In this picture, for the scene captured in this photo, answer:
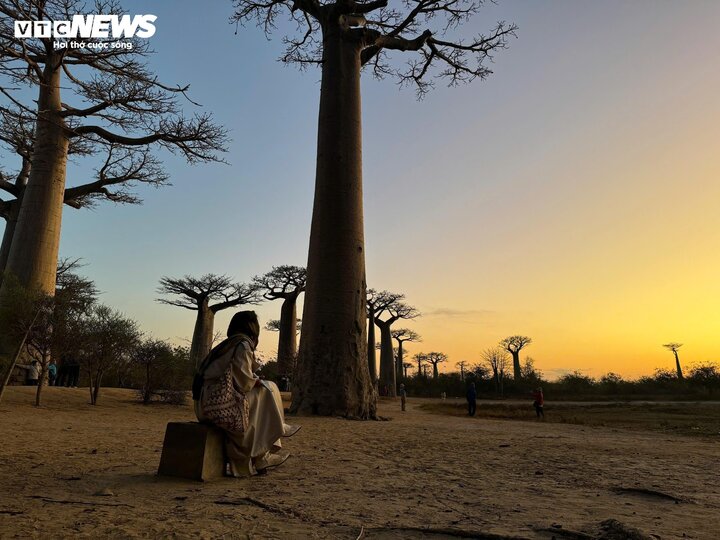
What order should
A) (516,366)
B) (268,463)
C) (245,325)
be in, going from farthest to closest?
(516,366) < (268,463) < (245,325)

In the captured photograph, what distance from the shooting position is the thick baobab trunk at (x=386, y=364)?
34.0 meters

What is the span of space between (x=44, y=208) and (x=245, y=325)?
11056 millimetres

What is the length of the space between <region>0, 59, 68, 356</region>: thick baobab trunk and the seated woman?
971 centimetres

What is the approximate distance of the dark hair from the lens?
332 cm

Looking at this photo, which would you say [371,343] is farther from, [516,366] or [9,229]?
[9,229]

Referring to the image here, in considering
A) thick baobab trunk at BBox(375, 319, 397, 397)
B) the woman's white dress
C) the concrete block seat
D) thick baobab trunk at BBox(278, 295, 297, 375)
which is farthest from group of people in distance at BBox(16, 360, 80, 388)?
thick baobab trunk at BBox(375, 319, 397, 397)

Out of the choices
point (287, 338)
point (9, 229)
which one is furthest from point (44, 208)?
point (287, 338)

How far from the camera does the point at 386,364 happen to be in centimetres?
3506

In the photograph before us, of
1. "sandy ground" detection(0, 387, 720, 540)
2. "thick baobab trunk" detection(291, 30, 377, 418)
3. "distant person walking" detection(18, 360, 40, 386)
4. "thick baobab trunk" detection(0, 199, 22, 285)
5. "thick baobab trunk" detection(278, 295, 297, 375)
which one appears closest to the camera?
"sandy ground" detection(0, 387, 720, 540)

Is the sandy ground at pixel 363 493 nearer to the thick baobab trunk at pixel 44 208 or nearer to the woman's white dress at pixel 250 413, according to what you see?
the woman's white dress at pixel 250 413

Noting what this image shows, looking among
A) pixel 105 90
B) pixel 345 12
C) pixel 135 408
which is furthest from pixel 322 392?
pixel 345 12

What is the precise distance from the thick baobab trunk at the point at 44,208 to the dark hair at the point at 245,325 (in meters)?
9.64

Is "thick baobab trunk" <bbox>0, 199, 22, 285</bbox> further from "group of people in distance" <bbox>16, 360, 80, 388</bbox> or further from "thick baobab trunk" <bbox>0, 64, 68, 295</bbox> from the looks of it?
"group of people in distance" <bbox>16, 360, 80, 388</bbox>

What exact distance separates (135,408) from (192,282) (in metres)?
19.1
